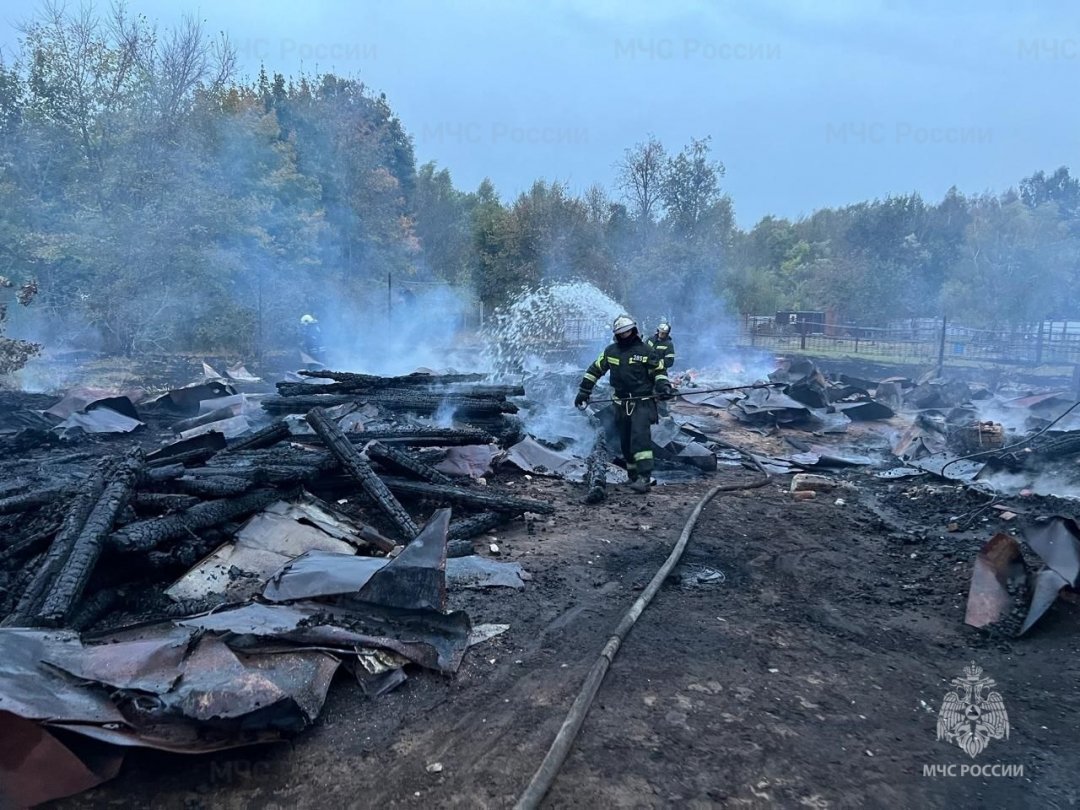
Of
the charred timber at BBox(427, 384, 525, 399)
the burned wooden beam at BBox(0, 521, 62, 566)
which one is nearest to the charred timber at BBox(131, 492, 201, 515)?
the burned wooden beam at BBox(0, 521, 62, 566)

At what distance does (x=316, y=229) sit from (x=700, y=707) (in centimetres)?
2312

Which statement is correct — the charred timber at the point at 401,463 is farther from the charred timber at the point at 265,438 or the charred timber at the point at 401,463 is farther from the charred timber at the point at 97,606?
the charred timber at the point at 97,606

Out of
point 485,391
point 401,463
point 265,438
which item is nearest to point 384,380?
point 485,391

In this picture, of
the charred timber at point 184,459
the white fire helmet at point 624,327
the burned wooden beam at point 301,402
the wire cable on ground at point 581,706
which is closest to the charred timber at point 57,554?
the charred timber at point 184,459

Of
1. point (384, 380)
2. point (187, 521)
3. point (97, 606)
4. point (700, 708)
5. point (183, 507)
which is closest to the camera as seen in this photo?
point (700, 708)

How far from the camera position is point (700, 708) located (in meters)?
3.43

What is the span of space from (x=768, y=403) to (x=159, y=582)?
439 inches

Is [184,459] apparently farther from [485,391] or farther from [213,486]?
[485,391]

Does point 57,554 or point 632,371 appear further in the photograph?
point 632,371

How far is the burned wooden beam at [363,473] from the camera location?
5.66 m

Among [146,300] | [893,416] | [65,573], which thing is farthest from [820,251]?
[65,573]

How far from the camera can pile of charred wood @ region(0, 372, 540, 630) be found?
160 inches

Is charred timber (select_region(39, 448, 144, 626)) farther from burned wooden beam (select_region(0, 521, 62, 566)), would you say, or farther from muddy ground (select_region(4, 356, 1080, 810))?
muddy ground (select_region(4, 356, 1080, 810))

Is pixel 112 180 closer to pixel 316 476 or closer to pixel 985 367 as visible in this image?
pixel 316 476
